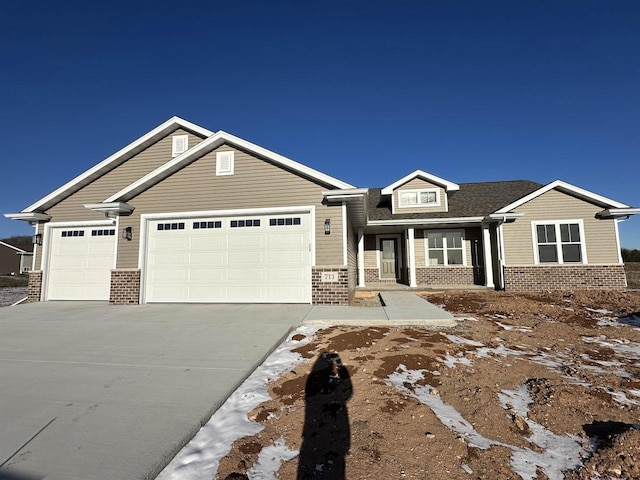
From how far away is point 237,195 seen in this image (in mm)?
8977

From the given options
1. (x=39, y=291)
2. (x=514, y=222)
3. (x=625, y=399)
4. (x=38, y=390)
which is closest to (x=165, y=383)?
(x=38, y=390)

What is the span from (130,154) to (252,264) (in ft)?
22.4

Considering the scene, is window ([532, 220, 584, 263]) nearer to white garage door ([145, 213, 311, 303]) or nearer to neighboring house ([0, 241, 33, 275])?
white garage door ([145, 213, 311, 303])

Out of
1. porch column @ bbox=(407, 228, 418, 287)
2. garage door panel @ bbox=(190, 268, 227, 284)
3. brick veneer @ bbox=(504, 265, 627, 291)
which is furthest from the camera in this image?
porch column @ bbox=(407, 228, 418, 287)

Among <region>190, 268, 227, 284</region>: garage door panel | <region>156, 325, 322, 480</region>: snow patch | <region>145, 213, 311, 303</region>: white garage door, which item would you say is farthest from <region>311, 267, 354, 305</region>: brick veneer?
<region>156, 325, 322, 480</region>: snow patch

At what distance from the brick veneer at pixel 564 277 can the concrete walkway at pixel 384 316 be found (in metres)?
6.23

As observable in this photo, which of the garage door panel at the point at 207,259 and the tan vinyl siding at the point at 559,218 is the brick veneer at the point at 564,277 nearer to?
the tan vinyl siding at the point at 559,218

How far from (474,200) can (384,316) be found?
433 inches

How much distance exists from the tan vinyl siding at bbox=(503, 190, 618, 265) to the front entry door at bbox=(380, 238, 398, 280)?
472 centimetres

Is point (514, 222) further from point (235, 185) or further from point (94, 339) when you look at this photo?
point (94, 339)

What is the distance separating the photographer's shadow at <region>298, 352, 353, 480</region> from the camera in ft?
6.82

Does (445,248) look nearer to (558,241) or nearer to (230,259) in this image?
(558,241)

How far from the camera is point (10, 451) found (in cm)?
224

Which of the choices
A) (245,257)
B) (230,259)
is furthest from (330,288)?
(230,259)
